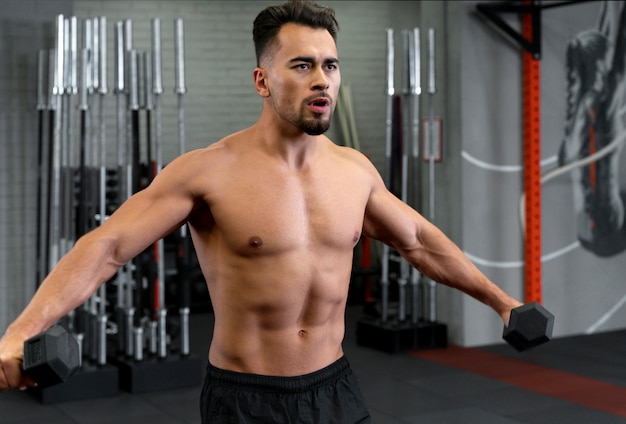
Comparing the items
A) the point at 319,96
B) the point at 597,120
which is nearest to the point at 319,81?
the point at 319,96

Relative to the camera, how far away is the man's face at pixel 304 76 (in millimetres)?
1793

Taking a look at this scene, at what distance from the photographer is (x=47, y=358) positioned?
1.41m

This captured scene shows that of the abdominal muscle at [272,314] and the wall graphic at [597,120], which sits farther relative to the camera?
the wall graphic at [597,120]

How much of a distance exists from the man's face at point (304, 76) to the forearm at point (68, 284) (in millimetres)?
451

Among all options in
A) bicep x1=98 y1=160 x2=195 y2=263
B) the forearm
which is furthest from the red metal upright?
the forearm

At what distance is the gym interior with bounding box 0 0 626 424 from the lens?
14.6ft

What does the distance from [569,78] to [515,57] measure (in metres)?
0.40

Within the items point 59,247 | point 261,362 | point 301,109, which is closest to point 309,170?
point 301,109

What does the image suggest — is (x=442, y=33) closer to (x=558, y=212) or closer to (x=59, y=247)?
(x=558, y=212)

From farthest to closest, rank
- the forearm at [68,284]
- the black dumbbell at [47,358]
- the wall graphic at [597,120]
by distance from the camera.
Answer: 1. the wall graphic at [597,120]
2. the forearm at [68,284]
3. the black dumbbell at [47,358]

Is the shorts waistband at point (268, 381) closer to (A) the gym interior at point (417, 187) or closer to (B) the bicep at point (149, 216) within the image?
(B) the bicep at point (149, 216)

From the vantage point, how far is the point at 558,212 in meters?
5.75

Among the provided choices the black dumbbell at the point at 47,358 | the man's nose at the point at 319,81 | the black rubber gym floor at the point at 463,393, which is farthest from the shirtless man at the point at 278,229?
the black rubber gym floor at the point at 463,393

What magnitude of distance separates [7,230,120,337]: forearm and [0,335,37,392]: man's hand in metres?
0.04
